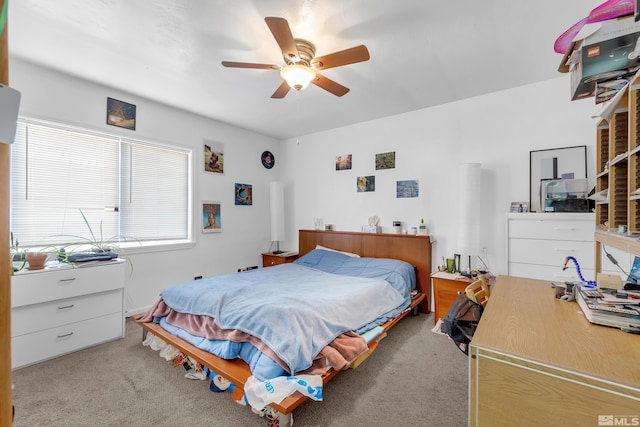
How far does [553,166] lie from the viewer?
9.16ft

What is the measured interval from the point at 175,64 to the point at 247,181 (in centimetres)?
220

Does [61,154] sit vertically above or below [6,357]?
above

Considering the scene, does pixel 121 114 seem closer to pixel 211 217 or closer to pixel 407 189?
pixel 211 217

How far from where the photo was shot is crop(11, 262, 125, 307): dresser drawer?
7.18 feet

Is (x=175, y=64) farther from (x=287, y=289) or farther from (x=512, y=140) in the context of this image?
(x=512, y=140)

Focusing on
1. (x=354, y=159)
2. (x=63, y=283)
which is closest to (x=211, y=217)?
(x=63, y=283)

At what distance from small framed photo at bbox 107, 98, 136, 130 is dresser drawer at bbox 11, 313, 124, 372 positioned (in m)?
2.08

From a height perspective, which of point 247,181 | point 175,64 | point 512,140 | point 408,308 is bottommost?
point 408,308

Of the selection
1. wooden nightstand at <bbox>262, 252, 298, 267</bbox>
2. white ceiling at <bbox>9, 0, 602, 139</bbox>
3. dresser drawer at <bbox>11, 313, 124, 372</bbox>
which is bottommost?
dresser drawer at <bbox>11, 313, 124, 372</bbox>

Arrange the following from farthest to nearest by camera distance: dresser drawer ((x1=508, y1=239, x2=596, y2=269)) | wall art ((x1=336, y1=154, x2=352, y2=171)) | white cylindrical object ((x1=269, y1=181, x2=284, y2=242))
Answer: white cylindrical object ((x1=269, y1=181, x2=284, y2=242))
wall art ((x1=336, y1=154, x2=352, y2=171))
dresser drawer ((x1=508, y1=239, x2=596, y2=269))

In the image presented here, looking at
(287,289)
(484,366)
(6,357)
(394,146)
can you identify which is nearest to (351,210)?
(394,146)

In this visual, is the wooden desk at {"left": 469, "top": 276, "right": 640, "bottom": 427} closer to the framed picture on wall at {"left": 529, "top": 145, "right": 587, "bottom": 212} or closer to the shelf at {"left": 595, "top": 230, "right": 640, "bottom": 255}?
the shelf at {"left": 595, "top": 230, "right": 640, "bottom": 255}

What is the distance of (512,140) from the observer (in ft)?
9.95

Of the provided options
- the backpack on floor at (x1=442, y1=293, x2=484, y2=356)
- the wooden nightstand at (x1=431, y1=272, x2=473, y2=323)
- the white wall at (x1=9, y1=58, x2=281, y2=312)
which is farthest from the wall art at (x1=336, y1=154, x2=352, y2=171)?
the backpack on floor at (x1=442, y1=293, x2=484, y2=356)
